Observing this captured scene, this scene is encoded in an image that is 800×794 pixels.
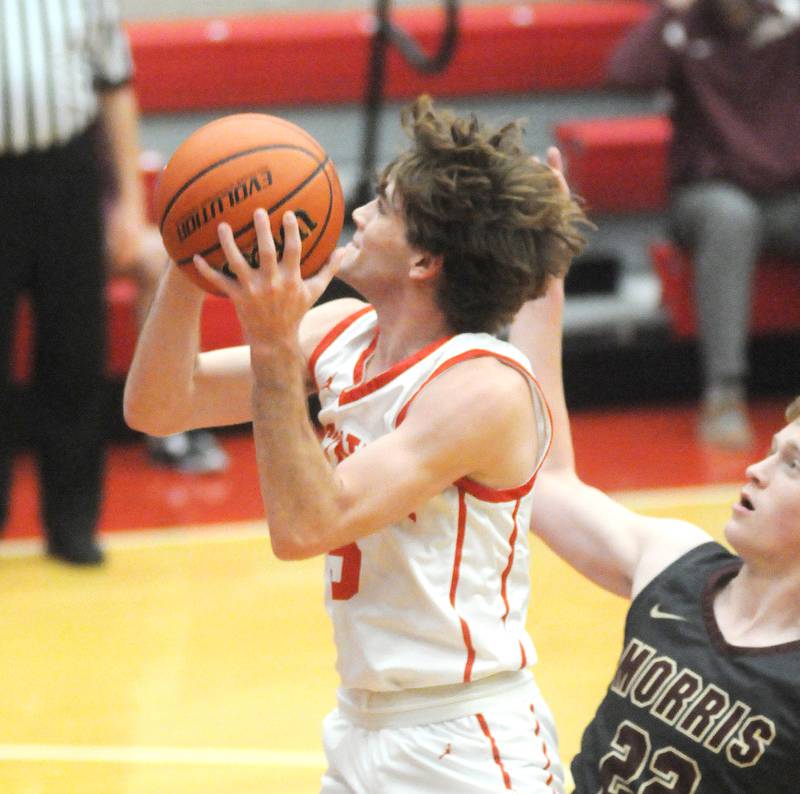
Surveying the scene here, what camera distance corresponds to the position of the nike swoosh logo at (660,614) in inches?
94.0

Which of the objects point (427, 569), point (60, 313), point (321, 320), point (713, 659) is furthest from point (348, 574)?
point (60, 313)

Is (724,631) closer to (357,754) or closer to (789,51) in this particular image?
(357,754)

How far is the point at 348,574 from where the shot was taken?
2289mm

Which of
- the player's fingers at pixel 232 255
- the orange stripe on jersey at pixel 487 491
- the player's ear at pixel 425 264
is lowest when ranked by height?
the orange stripe on jersey at pixel 487 491

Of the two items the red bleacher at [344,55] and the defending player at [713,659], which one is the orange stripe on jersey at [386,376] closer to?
the defending player at [713,659]

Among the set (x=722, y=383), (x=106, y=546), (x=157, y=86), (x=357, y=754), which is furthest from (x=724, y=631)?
(x=157, y=86)

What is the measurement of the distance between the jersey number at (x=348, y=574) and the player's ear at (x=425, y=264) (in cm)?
41

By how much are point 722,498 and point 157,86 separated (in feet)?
10.5

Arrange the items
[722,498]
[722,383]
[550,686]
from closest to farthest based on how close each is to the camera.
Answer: [550,686]
[722,498]
[722,383]

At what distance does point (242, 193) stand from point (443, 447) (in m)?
0.47

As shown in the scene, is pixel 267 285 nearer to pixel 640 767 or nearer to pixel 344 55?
pixel 640 767

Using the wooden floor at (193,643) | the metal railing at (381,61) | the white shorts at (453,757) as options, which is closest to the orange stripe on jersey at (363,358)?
the white shorts at (453,757)

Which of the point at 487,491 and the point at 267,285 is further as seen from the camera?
the point at 487,491

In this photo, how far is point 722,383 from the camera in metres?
5.96
